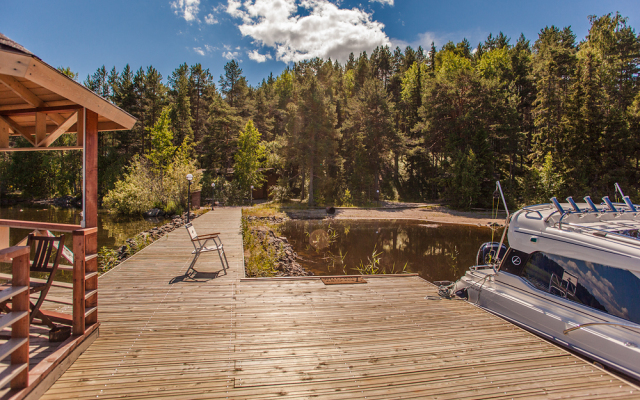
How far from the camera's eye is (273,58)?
60250 mm

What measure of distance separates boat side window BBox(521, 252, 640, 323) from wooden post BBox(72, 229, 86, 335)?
5326 millimetres

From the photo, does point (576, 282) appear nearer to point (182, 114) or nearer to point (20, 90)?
point (20, 90)

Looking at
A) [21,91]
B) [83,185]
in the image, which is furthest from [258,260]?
[21,91]

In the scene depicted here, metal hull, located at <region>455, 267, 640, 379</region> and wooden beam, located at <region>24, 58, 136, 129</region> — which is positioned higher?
wooden beam, located at <region>24, 58, 136, 129</region>

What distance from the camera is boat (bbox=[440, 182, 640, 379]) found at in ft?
9.90

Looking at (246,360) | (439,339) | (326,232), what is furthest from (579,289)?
(326,232)

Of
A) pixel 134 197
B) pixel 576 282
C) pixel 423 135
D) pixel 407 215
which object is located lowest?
pixel 407 215

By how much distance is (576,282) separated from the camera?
354 cm

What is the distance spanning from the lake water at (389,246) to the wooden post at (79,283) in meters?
6.44

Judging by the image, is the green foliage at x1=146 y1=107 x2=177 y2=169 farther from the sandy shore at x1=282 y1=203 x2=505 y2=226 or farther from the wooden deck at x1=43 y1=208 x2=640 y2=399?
the wooden deck at x1=43 y1=208 x2=640 y2=399

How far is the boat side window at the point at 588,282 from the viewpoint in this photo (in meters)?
3.06

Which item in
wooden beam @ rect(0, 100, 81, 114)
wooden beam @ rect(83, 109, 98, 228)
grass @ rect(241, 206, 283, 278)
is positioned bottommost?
grass @ rect(241, 206, 283, 278)

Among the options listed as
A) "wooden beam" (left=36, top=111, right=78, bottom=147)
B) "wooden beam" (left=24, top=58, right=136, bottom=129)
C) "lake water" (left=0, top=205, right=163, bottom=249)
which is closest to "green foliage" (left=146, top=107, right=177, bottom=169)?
"lake water" (left=0, top=205, right=163, bottom=249)

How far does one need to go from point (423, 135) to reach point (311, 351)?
3061 centimetres
